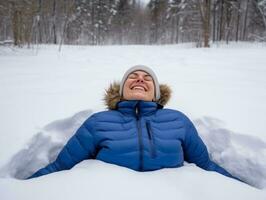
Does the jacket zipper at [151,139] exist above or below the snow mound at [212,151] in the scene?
above

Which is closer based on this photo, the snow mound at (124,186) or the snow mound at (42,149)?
the snow mound at (124,186)

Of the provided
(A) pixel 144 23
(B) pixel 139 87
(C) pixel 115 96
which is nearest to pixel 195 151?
(B) pixel 139 87

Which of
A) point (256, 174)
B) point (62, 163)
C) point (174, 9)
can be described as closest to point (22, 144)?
point (62, 163)

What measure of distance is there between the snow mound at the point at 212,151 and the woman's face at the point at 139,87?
→ 694mm

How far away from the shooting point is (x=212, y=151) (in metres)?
2.43

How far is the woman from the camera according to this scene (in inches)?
72.8

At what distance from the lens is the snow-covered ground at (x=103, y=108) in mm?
1489

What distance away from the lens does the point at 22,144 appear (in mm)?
2061

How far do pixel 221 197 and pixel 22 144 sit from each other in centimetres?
155

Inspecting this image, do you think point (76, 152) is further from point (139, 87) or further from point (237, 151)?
point (237, 151)

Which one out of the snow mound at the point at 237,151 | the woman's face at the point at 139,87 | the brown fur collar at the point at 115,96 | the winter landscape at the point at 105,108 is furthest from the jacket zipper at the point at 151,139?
the snow mound at the point at 237,151

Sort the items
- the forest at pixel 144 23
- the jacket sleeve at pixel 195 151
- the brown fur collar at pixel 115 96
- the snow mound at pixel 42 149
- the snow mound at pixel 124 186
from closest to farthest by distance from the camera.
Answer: the snow mound at pixel 124 186 → the snow mound at pixel 42 149 → the jacket sleeve at pixel 195 151 → the brown fur collar at pixel 115 96 → the forest at pixel 144 23

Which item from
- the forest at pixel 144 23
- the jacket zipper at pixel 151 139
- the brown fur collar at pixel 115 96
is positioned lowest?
the jacket zipper at pixel 151 139

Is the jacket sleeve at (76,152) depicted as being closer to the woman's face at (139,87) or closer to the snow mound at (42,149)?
the snow mound at (42,149)
